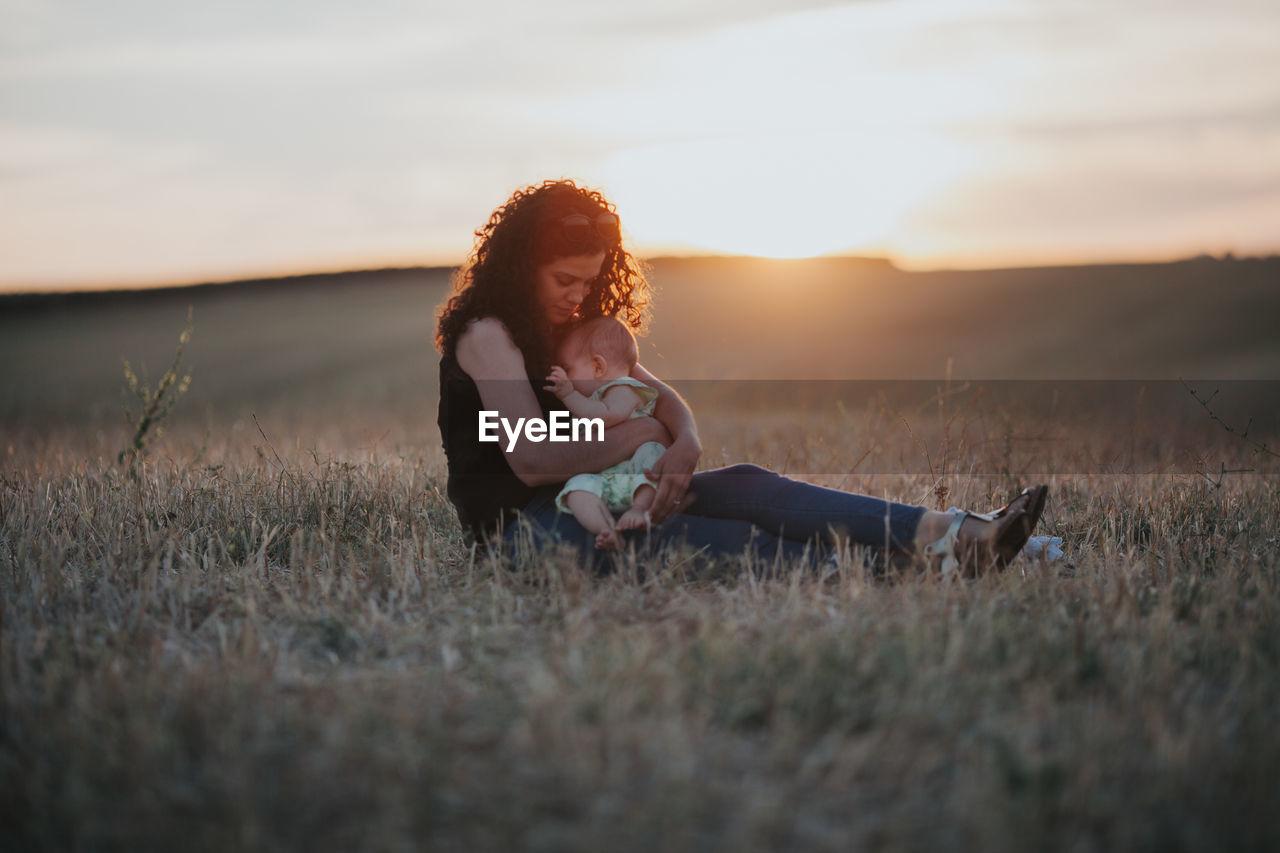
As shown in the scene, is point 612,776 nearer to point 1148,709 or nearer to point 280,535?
point 1148,709

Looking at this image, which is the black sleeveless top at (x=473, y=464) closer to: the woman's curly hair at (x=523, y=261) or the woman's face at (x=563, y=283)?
the woman's curly hair at (x=523, y=261)

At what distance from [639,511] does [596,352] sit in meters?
0.79

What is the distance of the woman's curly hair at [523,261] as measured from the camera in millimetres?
4156

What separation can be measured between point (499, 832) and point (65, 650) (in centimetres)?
181

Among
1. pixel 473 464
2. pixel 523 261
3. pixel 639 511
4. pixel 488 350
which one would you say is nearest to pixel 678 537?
pixel 639 511

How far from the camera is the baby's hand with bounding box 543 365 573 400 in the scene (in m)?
4.09

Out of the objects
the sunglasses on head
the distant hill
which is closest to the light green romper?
the sunglasses on head

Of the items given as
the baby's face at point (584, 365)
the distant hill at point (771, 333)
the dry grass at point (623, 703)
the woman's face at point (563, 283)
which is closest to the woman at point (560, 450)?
the woman's face at point (563, 283)

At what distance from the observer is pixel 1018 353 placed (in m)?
25.0

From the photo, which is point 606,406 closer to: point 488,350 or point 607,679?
point 488,350

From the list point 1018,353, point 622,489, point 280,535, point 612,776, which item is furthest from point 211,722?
point 1018,353

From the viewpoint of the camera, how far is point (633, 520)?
153 inches

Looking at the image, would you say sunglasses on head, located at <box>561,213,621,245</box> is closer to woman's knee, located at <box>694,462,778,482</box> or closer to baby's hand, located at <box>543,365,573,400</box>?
baby's hand, located at <box>543,365,573,400</box>

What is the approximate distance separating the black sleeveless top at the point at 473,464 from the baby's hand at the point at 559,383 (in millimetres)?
111
